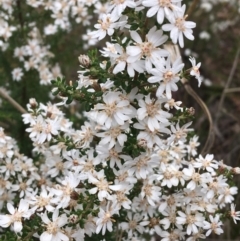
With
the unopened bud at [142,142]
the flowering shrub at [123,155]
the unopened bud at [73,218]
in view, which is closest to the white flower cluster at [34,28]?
the flowering shrub at [123,155]

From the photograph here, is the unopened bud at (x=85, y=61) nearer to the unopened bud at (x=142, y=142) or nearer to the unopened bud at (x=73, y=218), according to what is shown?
the unopened bud at (x=142, y=142)

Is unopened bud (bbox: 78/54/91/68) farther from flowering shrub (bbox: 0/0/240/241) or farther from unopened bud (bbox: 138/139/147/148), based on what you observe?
unopened bud (bbox: 138/139/147/148)

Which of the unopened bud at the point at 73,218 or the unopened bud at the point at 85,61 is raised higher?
the unopened bud at the point at 85,61

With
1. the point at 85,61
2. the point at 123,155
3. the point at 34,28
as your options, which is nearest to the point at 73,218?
the point at 123,155

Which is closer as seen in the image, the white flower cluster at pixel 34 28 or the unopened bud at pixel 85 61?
the unopened bud at pixel 85 61

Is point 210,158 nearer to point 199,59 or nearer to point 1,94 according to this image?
point 1,94

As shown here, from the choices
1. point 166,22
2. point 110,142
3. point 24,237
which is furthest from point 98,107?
point 24,237

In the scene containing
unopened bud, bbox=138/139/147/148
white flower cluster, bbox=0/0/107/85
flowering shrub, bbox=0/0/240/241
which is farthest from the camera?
white flower cluster, bbox=0/0/107/85

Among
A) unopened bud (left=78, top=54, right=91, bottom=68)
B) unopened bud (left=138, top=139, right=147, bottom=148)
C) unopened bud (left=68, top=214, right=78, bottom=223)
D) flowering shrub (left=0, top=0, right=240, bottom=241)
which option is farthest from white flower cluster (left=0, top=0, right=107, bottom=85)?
unopened bud (left=68, top=214, right=78, bottom=223)

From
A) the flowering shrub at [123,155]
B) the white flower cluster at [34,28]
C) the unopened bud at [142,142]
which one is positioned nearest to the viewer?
the flowering shrub at [123,155]
